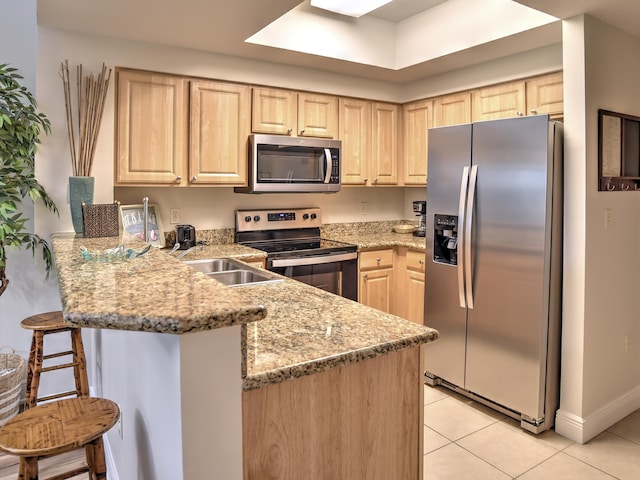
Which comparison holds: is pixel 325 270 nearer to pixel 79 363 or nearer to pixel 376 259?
pixel 376 259

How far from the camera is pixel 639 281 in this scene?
2.90 meters

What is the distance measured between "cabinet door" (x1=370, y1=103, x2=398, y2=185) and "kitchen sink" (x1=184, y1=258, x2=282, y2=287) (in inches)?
65.1

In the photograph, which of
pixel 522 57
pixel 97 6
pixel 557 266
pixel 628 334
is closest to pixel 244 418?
pixel 557 266

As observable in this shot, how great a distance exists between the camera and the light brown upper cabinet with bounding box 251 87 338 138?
3447 millimetres

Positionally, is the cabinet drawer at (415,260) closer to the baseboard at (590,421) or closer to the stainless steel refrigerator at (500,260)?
the stainless steel refrigerator at (500,260)

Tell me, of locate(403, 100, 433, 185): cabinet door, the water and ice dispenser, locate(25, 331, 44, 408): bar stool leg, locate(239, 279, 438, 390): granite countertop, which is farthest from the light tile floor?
locate(403, 100, 433, 185): cabinet door

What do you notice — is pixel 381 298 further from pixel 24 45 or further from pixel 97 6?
pixel 24 45

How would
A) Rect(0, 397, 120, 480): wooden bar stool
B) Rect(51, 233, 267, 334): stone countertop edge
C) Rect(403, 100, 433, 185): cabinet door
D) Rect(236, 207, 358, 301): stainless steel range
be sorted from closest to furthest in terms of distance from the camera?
Rect(51, 233, 267, 334): stone countertop edge, Rect(0, 397, 120, 480): wooden bar stool, Rect(236, 207, 358, 301): stainless steel range, Rect(403, 100, 433, 185): cabinet door

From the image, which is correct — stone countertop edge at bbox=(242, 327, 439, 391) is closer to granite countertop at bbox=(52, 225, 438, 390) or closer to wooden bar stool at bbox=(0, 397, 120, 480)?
granite countertop at bbox=(52, 225, 438, 390)

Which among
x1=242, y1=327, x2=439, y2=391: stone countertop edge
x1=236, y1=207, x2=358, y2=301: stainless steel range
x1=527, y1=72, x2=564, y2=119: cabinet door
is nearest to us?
x1=242, y1=327, x2=439, y2=391: stone countertop edge

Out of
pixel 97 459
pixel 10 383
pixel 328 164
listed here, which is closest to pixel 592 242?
pixel 328 164

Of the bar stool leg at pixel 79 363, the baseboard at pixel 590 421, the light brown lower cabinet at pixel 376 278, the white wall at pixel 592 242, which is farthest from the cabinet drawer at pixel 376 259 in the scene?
the bar stool leg at pixel 79 363

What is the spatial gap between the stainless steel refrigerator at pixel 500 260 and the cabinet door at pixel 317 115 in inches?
37.8

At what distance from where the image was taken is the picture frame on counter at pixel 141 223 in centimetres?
319
